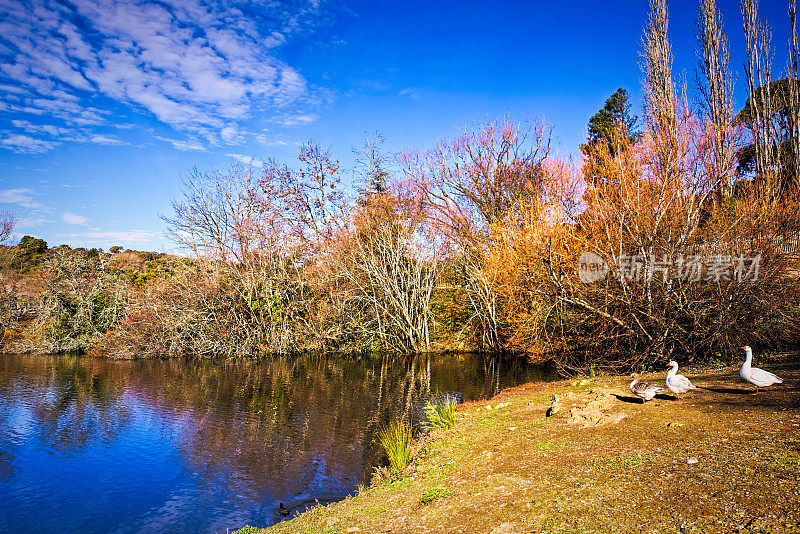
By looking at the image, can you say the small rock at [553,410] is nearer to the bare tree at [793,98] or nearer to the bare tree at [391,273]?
the bare tree at [391,273]

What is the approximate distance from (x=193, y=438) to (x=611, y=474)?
11.4 meters

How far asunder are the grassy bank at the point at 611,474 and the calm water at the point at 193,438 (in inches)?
100

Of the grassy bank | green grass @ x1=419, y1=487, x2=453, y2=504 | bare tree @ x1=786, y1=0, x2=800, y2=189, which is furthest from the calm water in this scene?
bare tree @ x1=786, y1=0, x2=800, y2=189

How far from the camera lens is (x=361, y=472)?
1041 centimetres

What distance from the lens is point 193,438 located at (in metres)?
13.0

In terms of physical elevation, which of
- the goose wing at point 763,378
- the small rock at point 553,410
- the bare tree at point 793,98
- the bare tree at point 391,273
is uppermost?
the bare tree at point 793,98

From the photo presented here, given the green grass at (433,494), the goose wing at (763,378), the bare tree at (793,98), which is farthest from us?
the bare tree at (793,98)

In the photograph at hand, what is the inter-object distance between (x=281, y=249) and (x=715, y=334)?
25340 mm

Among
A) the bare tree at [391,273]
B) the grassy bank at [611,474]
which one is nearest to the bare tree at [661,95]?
the grassy bank at [611,474]

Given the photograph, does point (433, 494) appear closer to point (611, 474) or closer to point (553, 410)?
point (611, 474)

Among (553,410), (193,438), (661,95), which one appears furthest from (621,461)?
(661,95)

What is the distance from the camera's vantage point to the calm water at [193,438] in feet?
29.8

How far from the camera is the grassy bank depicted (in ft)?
16.0

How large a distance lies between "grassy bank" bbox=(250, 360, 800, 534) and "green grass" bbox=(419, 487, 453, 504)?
20 mm
